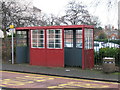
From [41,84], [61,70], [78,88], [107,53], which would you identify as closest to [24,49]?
[61,70]

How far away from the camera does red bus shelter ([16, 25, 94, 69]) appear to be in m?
12.7

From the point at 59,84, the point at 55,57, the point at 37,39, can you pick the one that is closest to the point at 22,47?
the point at 37,39

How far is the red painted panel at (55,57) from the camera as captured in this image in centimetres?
1300

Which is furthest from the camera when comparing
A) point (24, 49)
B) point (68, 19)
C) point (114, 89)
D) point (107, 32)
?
point (107, 32)

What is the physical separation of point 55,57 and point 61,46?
76cm

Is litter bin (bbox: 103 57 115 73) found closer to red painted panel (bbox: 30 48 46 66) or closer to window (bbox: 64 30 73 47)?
window (bbox: 64 30 73 47)

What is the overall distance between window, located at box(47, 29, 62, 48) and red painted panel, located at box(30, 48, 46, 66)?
25.4 inches

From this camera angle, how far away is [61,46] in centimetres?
1298

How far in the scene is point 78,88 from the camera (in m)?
8.34

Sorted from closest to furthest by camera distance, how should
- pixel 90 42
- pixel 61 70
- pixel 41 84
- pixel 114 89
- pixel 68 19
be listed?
pixel 114 89
pixel 41 84
pixel 61 70
pixel 90 42
pixel 68 19

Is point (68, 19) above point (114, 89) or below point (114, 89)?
above

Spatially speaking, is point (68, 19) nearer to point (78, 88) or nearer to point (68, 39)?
point (68, 39)

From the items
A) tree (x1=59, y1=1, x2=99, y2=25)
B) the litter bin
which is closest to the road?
the litter bin

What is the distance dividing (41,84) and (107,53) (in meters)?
6.02
